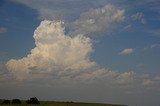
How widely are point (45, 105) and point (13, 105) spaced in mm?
15586

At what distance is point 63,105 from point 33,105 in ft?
49.9

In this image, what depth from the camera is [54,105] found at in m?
197

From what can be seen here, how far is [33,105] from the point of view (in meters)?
194

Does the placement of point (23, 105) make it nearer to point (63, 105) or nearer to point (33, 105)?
point (33, 105)

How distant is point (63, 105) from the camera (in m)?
199

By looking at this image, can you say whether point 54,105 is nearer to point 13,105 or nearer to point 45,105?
point 45,105

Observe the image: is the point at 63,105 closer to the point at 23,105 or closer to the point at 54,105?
the point at 54,105

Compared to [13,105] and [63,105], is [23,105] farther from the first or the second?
[63,105]

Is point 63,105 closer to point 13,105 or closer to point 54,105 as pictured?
point 54,105

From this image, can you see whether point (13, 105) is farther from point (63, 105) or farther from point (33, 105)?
point (63, 105)

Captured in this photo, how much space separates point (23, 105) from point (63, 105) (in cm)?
1999

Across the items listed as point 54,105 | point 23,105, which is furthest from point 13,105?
point 54,105

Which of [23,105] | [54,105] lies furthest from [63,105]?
[23,105]

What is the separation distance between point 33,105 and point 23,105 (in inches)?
191
